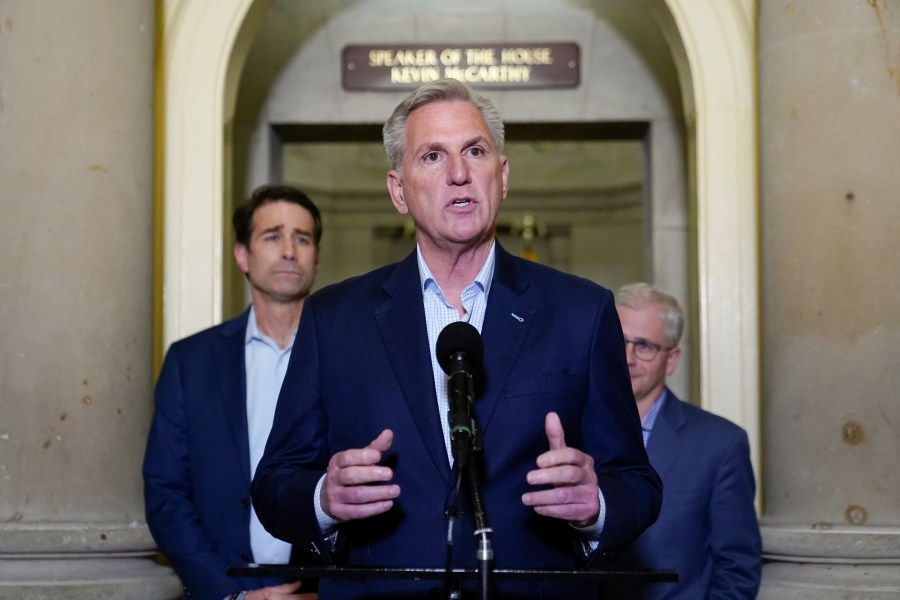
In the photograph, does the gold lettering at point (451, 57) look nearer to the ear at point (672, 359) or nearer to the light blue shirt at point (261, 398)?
the ear at point (672, 359)

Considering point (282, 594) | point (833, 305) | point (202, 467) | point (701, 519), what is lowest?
point (282, 594)

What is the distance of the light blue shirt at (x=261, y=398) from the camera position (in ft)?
11.4

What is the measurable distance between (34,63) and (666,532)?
2.42 meters

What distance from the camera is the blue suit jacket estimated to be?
11.3 feet

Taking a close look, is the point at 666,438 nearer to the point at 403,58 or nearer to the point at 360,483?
the point at 360,483

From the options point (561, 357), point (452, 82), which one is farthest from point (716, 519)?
point (452, 82)

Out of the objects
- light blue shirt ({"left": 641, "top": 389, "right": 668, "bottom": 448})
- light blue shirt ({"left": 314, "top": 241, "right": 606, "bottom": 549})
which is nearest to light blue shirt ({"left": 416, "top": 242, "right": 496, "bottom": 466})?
light blue shirt ({"left": 314, "top": 241, "right": 606, "bottom": 549})

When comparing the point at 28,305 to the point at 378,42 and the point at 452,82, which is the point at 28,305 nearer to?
the point at 452,82

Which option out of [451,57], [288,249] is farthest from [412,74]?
[288,249]

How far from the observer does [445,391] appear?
2.43m

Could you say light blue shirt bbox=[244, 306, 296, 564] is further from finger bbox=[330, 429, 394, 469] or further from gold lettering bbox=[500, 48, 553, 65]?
gold lettering bbox=[500, 48, 553, 65]

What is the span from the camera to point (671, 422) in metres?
3.83

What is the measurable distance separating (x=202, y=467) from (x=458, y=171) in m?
1.50

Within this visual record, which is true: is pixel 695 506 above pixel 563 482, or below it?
below
